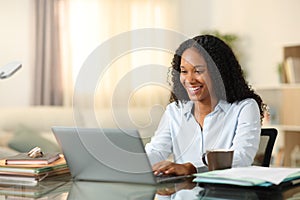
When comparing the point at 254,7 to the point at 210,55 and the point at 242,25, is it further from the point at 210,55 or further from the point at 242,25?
the point at 210,55

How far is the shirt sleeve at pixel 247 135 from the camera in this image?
1.83 meters

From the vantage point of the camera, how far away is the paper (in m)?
1.45

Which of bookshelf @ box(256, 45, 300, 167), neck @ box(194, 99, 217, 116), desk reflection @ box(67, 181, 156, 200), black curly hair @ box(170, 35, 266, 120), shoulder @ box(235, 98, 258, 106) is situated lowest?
bookshelf @ box(256, 45, 300, 167)

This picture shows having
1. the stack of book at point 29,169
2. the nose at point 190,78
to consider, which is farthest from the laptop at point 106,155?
the nose at point 190,78

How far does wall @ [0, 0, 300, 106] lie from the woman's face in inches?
128

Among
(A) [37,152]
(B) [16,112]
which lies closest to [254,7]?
(B) [16,112]

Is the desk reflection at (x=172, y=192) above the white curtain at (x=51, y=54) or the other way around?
above

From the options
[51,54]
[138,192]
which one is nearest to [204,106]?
[138,192]

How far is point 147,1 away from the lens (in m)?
5.69

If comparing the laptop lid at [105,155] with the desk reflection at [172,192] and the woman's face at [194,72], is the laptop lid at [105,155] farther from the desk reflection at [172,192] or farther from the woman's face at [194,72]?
the woman's face at [194,72]

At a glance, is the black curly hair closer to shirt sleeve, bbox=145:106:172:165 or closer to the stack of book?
shirt sleeve, bbox=145:106:172:165

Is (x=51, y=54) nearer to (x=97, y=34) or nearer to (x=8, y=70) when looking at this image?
(x=97, y=34)

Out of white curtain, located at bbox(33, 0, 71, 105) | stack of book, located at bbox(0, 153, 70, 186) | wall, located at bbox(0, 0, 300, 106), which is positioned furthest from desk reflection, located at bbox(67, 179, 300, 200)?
white curtain, located at bbox(33, 0, 71, 105)

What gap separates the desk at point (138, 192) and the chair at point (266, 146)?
0.57 meters
